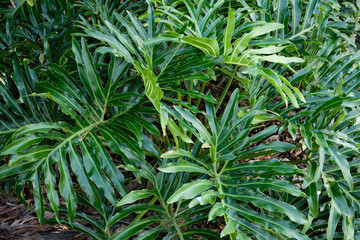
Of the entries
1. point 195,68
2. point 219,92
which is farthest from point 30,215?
point 219,92

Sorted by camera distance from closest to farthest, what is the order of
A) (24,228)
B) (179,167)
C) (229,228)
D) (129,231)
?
(229,228) → (179,167) → (129,231) → (24,228)

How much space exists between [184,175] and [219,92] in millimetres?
970

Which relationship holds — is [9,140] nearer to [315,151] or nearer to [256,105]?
[256,105]

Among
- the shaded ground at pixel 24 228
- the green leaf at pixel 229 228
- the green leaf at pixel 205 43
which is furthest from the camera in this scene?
the shaded ground at pixel 24 228

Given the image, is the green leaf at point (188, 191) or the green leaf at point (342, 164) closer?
the green leaf at point (188, 191)

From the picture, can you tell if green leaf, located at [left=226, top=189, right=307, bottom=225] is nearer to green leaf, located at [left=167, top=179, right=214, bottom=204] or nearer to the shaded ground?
green leaf, located at [left=167, top=179, right=214, bottom=204]

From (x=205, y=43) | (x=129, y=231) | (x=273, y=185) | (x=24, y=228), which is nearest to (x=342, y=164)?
(x=273, y=185)

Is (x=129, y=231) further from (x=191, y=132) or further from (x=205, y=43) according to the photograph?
(x=205, y=43)

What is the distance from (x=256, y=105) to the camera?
45.5 inches

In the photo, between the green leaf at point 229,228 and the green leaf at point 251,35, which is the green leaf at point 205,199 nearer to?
the green leaf at point 229,228

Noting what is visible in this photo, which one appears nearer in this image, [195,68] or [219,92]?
[195,68]

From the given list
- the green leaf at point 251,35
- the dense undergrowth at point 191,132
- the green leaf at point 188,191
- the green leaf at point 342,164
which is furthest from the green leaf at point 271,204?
the green leaf at point 251,35

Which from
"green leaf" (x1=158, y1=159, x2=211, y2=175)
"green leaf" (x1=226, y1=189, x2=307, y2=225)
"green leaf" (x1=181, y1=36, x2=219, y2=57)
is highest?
"green leaf" (x1=181, y1=36, x2=219, y2=57)

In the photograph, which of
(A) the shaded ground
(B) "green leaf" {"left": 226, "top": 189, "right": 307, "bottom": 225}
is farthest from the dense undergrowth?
(A) the shaded ground
